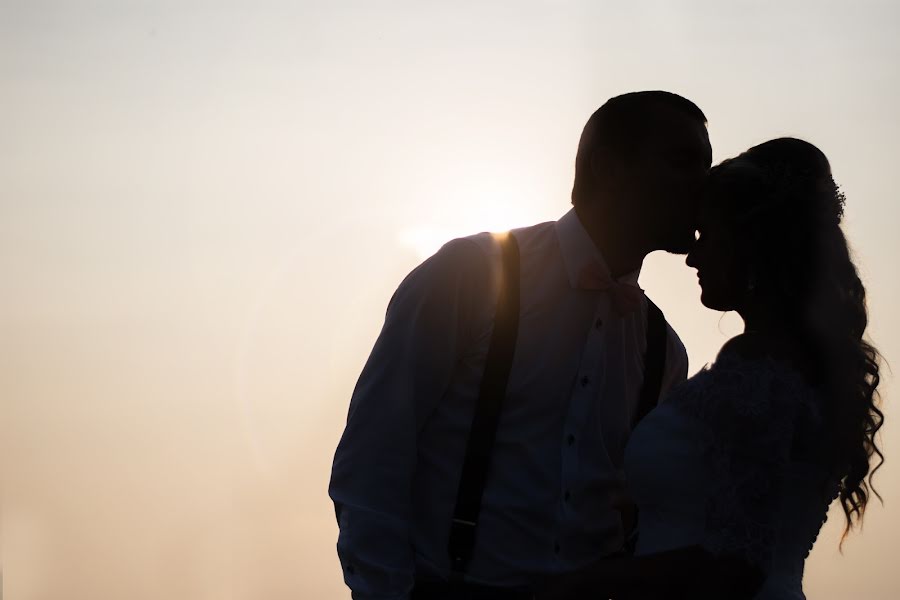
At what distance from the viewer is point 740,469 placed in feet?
12.6

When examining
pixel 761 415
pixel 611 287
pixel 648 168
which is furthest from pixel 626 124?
pixel 761 415

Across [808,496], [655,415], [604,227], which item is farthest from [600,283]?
[808,496]

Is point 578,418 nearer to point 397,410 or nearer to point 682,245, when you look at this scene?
point 397,410

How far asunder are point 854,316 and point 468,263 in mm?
1445

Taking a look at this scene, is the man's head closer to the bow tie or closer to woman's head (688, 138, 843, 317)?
the bow tie

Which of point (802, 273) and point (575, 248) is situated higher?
point (575, 248)

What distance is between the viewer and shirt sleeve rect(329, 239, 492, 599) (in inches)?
169

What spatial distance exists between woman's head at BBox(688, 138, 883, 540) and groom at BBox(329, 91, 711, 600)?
61 centimetres

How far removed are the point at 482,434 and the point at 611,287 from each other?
0.87 metres

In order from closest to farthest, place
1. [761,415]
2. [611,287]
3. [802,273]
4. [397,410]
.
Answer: [761,415] < [802,273] < [397,410] < [611,287]

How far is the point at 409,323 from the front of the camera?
4516 mm

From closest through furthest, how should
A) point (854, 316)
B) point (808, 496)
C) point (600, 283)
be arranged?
point (808, 496)
point (854, 316)
point (600, 283)

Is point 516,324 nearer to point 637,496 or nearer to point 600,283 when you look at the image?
point 600,283

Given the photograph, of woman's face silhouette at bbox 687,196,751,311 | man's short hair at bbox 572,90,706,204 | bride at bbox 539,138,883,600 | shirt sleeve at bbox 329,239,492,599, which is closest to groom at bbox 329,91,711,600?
shirt sleeve at bbox 329,239,492,599
